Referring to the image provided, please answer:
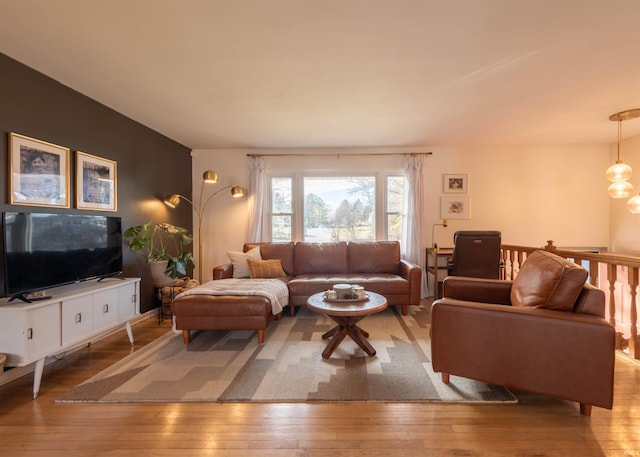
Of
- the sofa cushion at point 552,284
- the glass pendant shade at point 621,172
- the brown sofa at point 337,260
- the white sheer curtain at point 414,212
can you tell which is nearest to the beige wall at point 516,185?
the white sheer curtain at point 414,212

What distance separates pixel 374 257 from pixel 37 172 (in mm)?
3712

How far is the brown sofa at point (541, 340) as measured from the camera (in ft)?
5.31

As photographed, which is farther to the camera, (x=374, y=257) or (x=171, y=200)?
(x=374, y=257)

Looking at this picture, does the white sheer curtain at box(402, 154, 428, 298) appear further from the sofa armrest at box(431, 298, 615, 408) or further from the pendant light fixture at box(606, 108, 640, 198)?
the sofa armrest at box(431, 298, 615, 408)

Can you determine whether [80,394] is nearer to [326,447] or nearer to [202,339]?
[202,339]

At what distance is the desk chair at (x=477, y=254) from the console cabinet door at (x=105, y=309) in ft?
12.1

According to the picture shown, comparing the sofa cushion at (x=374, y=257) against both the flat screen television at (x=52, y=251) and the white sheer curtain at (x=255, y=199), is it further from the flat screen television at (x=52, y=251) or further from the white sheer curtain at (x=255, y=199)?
the flat screen television at (x=52, y=251)

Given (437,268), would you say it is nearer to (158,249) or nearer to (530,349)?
(530,349)

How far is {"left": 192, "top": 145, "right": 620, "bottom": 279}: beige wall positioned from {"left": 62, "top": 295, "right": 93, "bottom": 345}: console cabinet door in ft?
8.73

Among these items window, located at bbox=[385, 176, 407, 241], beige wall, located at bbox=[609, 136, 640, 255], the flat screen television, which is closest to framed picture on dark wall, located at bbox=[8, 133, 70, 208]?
the flat screen television

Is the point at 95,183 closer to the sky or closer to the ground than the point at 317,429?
closer to the sky

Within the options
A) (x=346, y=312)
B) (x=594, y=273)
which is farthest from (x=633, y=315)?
(x=346, y=312)

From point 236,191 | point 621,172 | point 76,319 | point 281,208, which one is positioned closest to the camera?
point 76,319

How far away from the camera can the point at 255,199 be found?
15.4 ft
